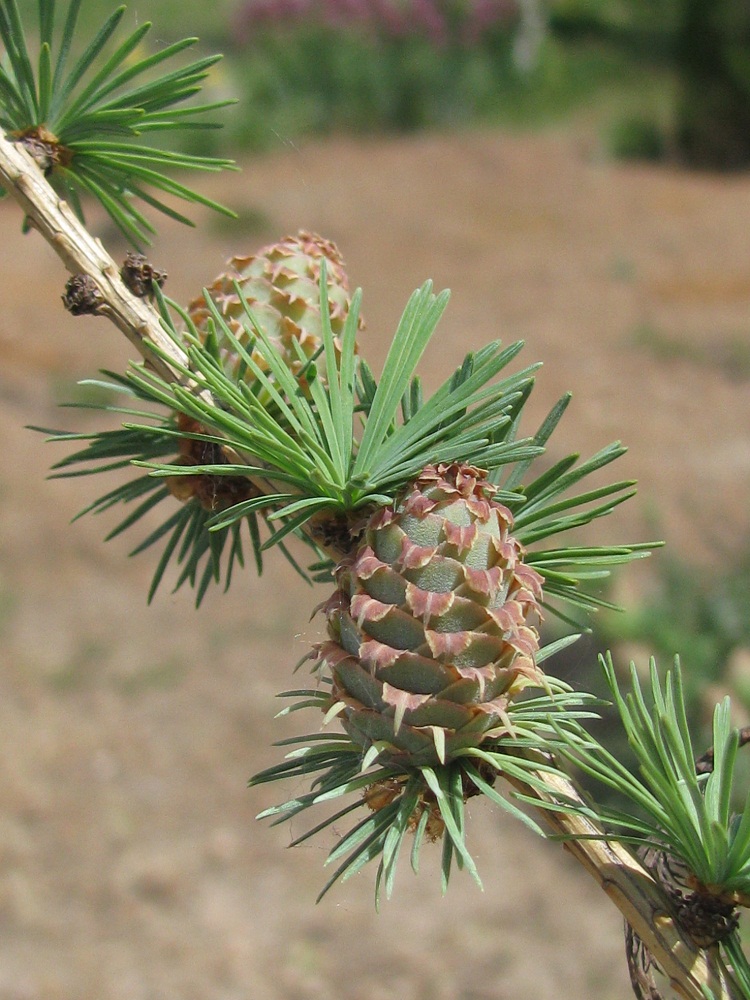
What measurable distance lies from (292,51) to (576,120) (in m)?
2.10

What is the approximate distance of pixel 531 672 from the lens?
1.22 ft

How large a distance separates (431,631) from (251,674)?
7.52 ft

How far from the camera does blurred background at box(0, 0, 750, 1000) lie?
1.96 metres

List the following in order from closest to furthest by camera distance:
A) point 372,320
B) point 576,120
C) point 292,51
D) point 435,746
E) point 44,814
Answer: point 435,746
point 44,814
point 372,320
point 292,51
point 576,120

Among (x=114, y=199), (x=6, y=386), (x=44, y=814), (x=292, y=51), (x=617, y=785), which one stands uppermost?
(x=292, y=51)

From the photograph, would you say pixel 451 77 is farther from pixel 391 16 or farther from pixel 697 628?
pixel 697 628

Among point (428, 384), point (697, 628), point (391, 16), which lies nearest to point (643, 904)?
point (697, 628)

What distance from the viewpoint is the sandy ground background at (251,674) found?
75.7 inches

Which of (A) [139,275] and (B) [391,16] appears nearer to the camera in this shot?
(A) [139,275]

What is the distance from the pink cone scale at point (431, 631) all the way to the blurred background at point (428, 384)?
8 centimetres

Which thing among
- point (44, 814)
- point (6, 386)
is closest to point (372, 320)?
point (6, 386)

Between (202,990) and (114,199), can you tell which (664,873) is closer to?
(114,199)

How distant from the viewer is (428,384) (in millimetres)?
3824

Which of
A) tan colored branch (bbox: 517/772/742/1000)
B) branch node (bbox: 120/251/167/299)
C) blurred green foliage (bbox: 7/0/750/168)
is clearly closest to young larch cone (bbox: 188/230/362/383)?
branch node (bbox: 120/251/167/299)
